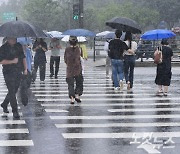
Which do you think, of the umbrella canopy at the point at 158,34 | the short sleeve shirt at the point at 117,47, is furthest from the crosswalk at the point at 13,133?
the umbrella canopy at the point at 158,34

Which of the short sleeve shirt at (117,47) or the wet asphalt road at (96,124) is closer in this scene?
the wet asphalt road at (96,124)

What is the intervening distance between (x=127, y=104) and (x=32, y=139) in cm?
457

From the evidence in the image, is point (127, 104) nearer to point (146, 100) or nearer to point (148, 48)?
point (146, 100)

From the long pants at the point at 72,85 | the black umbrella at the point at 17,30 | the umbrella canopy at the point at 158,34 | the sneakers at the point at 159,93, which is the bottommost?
the sneakers at the point at 159,93

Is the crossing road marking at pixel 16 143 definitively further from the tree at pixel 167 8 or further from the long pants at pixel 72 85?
the tree at pixel 167 8

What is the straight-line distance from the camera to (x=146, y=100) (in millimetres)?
13414

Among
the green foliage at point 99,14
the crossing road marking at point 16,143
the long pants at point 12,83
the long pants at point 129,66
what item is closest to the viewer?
the crossing road marking at point 16,143

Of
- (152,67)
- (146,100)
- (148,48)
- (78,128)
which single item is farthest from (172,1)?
(78,128)

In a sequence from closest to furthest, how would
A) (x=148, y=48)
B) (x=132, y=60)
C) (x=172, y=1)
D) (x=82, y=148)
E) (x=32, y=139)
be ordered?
(x=82, y=148) < (x=32, y=139) < (x=132, y=60) < (x=148, y=48) < (x=172, y=1)

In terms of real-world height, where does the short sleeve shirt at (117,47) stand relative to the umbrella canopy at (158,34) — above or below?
below

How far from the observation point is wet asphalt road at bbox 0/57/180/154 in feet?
25.8

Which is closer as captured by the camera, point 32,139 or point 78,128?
point 32,139

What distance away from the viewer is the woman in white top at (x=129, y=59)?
15.0 meters

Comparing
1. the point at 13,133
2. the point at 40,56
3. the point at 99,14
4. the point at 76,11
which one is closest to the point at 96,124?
the point at 13,133
